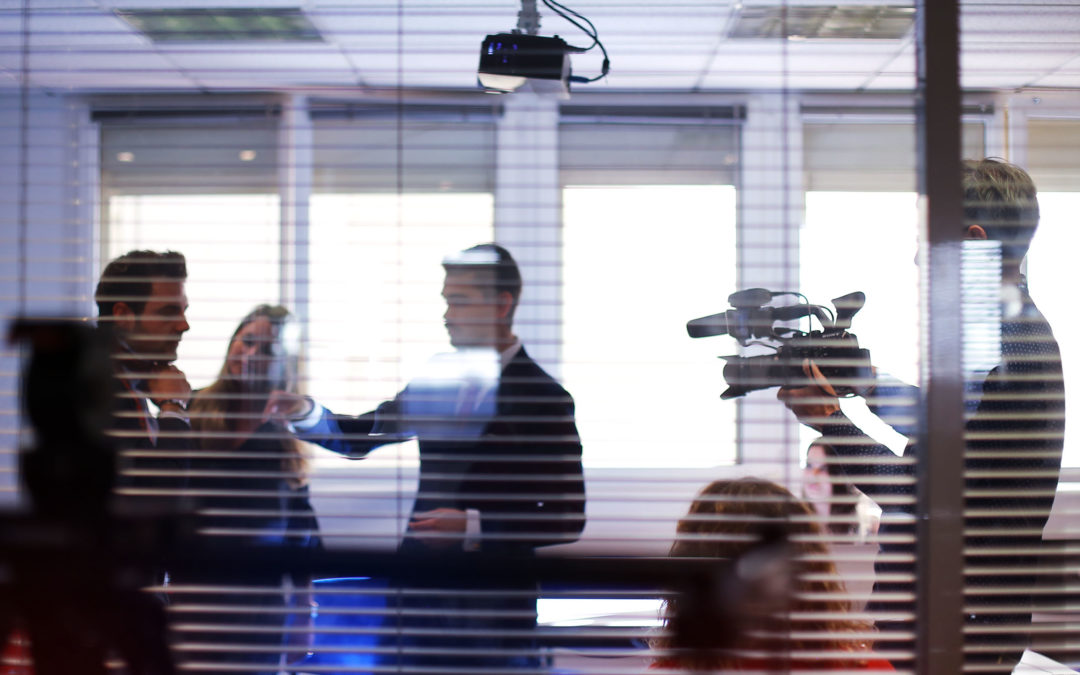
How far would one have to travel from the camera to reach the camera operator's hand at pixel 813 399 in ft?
4.96

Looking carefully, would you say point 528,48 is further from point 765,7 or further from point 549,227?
point 765,7

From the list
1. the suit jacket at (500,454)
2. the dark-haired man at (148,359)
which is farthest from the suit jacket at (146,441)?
the suit jacket at (500,454)

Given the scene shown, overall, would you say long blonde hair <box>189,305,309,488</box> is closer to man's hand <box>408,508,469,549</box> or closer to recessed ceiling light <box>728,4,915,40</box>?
man's hand <box>408,508,469,549</box>

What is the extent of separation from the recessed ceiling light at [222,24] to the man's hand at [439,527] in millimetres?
1146

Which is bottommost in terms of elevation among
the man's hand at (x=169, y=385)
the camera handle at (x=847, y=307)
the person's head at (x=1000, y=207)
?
the man's hand at (x=169, y=385)

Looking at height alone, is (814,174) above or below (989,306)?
above

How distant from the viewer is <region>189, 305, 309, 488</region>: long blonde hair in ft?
5.20

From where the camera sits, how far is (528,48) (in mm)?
1590

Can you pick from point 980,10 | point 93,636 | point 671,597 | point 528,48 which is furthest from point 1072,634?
point 93,636

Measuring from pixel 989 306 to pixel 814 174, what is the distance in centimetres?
97

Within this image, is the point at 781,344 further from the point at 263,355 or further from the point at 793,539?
the point at 263,355

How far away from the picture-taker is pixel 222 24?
1.78m

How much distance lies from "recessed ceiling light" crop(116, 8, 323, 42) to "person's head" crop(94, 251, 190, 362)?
49 centimetres

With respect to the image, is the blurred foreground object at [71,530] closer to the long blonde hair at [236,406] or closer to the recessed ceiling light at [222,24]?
the long blonde hair at [236,406]
